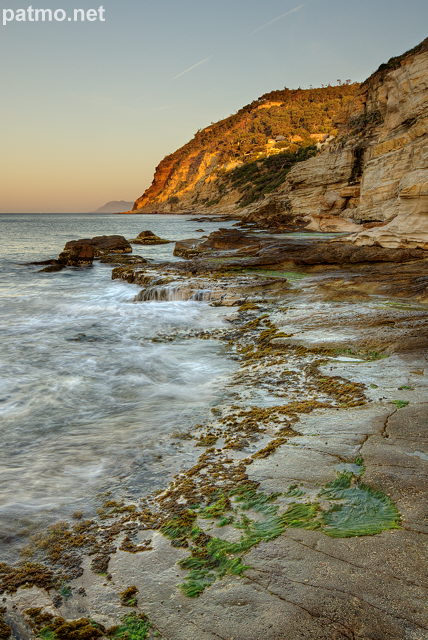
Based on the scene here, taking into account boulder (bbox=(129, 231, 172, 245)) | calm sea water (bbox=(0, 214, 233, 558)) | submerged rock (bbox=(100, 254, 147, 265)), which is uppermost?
boulder (bbox=(129, 231, 172, 245))

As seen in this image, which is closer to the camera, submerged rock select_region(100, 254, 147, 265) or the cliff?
the cliff

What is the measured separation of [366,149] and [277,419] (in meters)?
42.1

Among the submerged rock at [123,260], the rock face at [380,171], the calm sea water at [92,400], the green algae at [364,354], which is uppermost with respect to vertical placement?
the rock face at [380,171]

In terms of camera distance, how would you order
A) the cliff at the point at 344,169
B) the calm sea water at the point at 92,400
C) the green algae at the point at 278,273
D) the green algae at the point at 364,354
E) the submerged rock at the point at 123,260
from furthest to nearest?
1. the submerged rock at the point at 123,260
2. the cliff at the point at 344,169
3. the green algae at the point at 278,273
4. the green algae at the point at 364,354
5. the calm sea water at the point at 92,400

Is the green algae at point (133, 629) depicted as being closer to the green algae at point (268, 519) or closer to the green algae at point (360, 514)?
the green algae at point (268, 519)

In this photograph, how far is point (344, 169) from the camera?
136ft

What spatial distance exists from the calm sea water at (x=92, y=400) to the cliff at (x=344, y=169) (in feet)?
33.2

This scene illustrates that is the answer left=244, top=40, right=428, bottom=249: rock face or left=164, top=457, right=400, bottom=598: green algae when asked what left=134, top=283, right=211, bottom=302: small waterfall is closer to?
left=244, top=40, right=428, bottom=249: rock face

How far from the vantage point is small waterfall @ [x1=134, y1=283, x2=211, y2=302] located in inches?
478

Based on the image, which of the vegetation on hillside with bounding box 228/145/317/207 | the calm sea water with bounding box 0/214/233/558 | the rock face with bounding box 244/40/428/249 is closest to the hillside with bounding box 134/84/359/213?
the vegetation on hillside with bounding box 228/145/317/207

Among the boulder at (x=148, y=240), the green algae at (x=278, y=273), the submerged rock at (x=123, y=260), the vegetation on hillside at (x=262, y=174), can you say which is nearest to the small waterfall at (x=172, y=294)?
the green algae at (x=278, y=273)

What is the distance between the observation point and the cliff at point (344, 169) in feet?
56.1

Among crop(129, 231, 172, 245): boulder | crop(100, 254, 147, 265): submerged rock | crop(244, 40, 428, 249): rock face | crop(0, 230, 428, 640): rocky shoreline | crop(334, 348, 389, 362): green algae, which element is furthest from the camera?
crop(129, 231, 172, 245): boulder

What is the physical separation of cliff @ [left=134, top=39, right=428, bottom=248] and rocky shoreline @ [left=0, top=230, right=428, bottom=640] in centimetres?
1209
